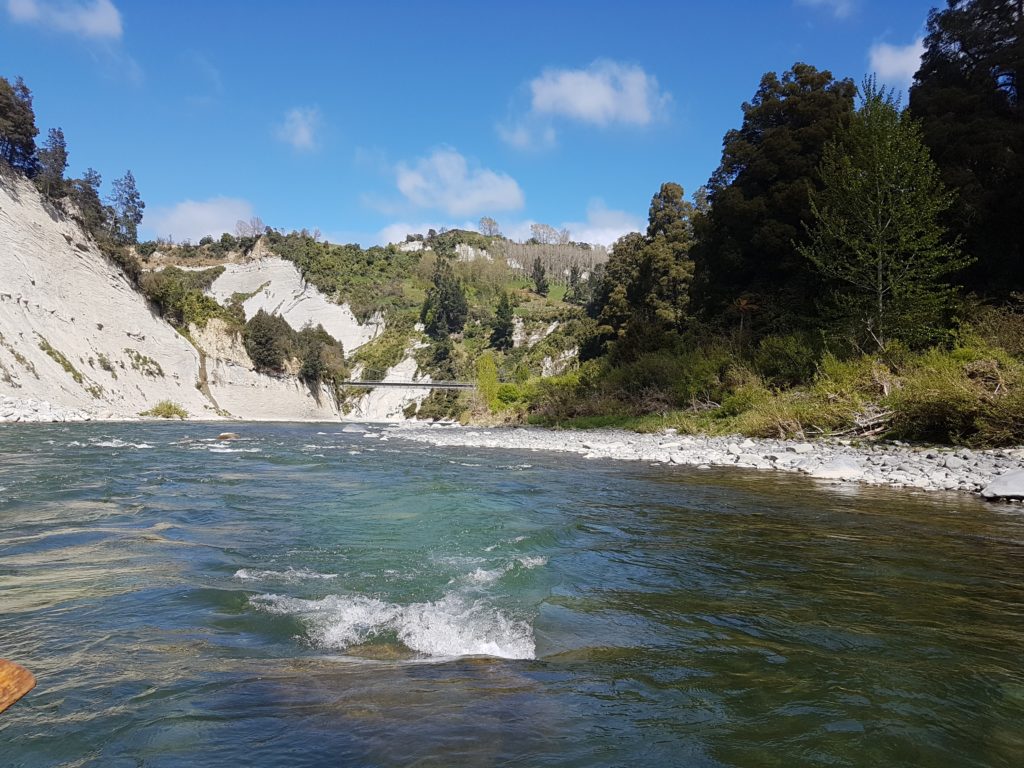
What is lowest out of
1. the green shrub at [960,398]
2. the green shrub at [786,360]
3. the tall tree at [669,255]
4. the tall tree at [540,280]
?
the green shrub at [960,398]

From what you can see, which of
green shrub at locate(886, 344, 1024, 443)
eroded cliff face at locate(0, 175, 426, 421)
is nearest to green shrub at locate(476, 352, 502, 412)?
eroded cliff face at locate(0, 175, 426, 421)

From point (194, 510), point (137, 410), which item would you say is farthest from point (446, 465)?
point (137, 410)

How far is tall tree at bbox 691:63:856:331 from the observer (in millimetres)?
23094

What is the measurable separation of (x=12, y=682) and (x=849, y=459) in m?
11.9

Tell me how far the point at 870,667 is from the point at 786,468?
30.5ft

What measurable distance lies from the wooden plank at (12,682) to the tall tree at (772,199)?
23.6m

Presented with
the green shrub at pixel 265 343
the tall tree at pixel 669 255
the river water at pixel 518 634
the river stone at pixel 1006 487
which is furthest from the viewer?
the green shrub at pixel 265 343

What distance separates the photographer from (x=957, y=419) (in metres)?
11.1

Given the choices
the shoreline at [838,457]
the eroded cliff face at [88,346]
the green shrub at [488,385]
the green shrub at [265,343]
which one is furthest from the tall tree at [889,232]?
the green shrub at [265,343]

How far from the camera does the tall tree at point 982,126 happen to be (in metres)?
18.3

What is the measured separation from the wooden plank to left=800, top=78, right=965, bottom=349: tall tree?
18.4 meters

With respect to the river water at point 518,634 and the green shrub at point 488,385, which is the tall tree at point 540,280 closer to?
the green shrub at point 488,385

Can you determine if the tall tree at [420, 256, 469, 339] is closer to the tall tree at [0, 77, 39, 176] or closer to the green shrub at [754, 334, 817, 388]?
the tall tree at [0, 77, 39, 176]

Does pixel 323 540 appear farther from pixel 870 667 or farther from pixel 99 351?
pixel 99 351
